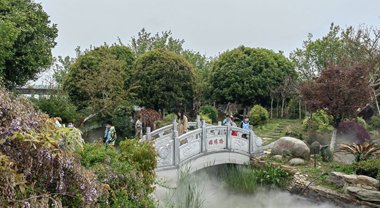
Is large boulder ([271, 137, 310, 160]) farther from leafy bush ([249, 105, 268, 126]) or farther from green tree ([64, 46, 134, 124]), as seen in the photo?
leafy bush ([249, 105, 268, 126])

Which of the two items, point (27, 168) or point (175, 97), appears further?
point (175, 97)

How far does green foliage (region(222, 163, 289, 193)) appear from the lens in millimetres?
7695

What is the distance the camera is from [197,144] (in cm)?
785

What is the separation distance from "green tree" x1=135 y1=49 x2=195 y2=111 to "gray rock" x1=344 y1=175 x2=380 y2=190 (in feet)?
34.2

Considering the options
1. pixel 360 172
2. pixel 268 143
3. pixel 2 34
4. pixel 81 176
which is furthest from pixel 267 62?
pixel 81 176

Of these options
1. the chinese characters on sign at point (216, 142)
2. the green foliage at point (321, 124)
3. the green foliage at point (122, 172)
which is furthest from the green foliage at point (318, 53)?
the green foliage at point (122, 172)

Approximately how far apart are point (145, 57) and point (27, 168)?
14607 mm

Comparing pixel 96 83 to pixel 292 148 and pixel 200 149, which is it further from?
pixel 292 148

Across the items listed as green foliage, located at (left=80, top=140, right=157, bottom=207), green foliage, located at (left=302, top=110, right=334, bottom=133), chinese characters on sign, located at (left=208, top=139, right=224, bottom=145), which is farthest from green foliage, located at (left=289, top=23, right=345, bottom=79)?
green foliage, located at (left=80, top=140, right=157, bottom=207)

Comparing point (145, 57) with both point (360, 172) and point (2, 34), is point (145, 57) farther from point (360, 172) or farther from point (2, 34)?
point (360, 172)

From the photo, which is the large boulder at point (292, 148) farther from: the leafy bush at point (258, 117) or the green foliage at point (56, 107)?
the green foliage at point (56, 107)

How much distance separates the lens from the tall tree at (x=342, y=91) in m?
9.05

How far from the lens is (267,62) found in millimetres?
19562

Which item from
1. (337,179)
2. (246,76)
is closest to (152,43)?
(246,76)
